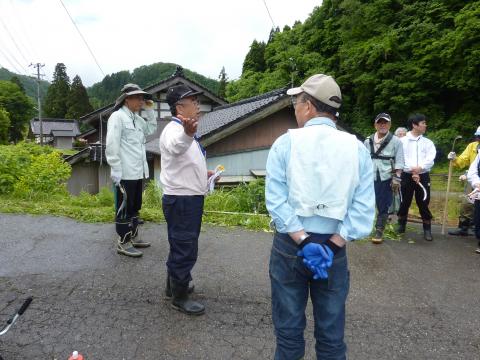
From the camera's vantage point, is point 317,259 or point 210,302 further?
point 210,302

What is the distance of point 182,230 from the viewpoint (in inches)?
121

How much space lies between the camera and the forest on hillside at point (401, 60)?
22.8 metres

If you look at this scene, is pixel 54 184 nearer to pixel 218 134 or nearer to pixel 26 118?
pixel 218 134

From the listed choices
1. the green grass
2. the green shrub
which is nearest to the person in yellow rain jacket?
the green grass

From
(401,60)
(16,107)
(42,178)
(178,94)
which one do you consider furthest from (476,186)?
(16,107)

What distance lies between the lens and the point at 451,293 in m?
3.84

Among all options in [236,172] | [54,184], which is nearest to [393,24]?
[236,172]

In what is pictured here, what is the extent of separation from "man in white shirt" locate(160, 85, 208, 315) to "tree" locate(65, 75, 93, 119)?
5949 cm

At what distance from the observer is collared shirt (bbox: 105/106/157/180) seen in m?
4.04

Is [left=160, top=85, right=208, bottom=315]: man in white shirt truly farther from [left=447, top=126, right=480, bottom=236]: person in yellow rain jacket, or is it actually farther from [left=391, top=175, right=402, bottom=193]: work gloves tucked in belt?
[left=447, top=126, right=480, bottom=236]: person in yellow rain jacket

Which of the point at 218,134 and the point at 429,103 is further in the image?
the point at 429,103

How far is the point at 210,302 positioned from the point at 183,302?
0.33 meters

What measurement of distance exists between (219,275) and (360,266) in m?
1.78

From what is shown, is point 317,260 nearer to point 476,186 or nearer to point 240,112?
point 476,186
